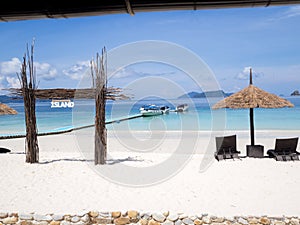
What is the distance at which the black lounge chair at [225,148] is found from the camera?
5.95 m

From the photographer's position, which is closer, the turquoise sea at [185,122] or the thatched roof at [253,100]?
the thatched roof at [253,100]

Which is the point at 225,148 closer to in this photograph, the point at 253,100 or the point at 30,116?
the point at 253,100

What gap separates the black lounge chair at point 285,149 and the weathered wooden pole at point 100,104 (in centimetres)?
336

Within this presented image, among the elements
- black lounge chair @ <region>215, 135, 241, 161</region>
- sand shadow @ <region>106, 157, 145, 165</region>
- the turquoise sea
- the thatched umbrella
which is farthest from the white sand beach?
the turquoise sea

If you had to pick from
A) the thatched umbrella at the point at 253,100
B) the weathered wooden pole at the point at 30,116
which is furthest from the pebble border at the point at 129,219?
the thatched umbrella at the point at 253,100

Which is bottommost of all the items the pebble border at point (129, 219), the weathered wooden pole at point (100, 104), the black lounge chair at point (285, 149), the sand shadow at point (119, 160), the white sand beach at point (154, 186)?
the pebble border at point (129, 219)

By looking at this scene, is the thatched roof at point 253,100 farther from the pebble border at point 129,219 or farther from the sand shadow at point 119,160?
the pebble border at point 129,219

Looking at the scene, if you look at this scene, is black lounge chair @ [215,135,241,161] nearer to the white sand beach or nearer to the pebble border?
the white sand beach

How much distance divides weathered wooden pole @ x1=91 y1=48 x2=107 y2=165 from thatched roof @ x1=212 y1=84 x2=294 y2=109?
259 centimetres

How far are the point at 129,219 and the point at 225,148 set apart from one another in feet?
11.6

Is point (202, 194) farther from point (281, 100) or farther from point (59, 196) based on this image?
point (281, 100)

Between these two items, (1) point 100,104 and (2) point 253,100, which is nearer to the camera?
(1) point 100,104

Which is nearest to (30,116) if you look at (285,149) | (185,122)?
(285,149)

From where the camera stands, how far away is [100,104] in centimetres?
542
